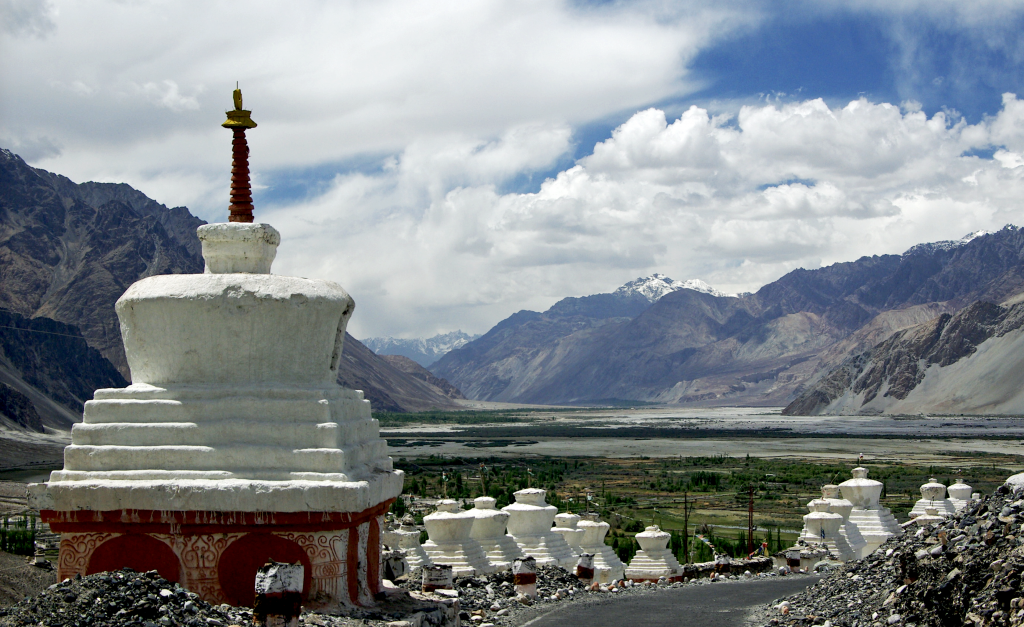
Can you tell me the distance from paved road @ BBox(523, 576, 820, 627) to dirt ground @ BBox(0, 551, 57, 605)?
9.78 m

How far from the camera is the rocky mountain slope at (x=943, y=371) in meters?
149

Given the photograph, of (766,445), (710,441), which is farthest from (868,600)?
(710,441)

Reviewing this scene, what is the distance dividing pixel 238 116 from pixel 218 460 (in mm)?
4533

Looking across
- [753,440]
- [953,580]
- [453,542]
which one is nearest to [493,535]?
[453,542]

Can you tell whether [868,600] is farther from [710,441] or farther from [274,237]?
[710,441]

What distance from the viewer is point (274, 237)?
513 inches

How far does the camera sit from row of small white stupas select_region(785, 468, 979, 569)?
24.0m

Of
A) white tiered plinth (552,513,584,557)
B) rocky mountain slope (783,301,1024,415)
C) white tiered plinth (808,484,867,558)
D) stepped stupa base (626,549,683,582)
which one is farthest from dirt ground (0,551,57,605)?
rocky mountain slope (783,301,1024,415)

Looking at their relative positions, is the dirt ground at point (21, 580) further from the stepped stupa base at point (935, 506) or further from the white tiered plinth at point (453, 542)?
the stepped stupa base at point (935, 506)

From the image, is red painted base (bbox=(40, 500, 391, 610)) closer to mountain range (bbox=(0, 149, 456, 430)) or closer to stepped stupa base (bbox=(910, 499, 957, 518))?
stepped stupa base (bbox=(910, 499, 957, 518))

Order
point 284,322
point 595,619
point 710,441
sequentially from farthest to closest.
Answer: point 710,441 → point 595,619 → point 284,322

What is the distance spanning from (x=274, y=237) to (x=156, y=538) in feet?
13.0

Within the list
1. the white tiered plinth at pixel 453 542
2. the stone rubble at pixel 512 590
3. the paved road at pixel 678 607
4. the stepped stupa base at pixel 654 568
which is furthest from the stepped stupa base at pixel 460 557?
the stepped stupa base at pixel 654 568

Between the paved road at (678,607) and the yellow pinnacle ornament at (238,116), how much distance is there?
863 cm
